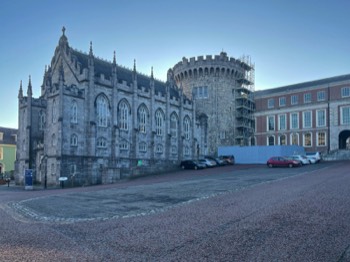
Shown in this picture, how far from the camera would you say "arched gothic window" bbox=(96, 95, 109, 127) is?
42094mm

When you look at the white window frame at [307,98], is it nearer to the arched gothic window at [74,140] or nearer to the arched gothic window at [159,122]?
the arched gothic window at [159,122]

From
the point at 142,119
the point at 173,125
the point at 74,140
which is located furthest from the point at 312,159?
the point at 74,140

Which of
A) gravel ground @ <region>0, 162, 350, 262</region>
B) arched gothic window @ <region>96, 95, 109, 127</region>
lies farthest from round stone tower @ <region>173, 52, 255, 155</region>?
gravel ground @ <region>0, 162, 350, 262</region>

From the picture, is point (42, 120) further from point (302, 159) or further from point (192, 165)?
point (302, 159)

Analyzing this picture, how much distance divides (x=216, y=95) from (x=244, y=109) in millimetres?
8182

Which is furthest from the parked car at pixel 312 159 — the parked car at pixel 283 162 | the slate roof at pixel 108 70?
the slate roof at pixel 108 70

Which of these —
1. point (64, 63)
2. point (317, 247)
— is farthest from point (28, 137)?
point (317, 247)

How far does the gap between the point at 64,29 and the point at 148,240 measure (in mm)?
43191

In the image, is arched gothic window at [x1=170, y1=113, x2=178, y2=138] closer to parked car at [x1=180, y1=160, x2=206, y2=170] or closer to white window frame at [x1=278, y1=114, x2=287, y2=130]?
parked car at [x1=180, y1=160, x2=206, y2=170]

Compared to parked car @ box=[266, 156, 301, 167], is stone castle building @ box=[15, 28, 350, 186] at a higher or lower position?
higher

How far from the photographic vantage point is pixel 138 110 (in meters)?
48.3

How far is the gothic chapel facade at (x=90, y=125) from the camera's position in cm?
3775

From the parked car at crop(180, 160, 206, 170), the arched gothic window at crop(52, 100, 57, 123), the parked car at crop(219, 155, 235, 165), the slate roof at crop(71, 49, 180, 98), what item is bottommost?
the parked car at crop(180, 160, 206, 170)

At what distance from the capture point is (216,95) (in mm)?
63750
